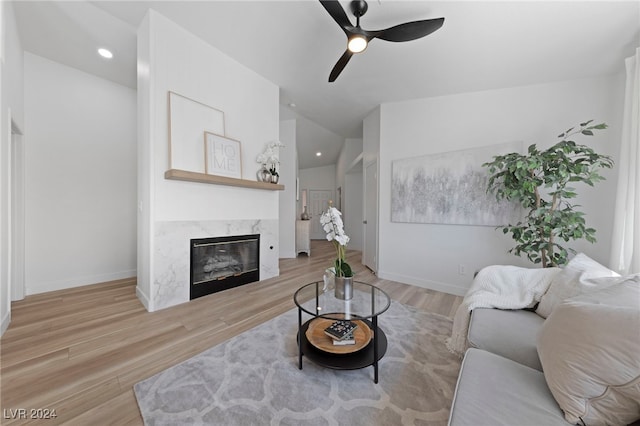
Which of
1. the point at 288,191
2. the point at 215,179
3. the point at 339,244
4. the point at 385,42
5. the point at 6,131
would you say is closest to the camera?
the point at 339,244

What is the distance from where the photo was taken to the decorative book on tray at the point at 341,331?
1.48m

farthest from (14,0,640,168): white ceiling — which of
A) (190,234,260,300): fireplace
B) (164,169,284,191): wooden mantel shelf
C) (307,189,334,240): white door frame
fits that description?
(307,189,334,240): white door frame

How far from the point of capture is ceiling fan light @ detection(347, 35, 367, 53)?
1783 mm

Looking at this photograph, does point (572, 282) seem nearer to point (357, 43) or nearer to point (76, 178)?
point (357, 43)

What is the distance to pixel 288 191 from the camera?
5078mm

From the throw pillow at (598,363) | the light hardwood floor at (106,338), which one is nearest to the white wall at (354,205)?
the light hardwood floor at (106,338)

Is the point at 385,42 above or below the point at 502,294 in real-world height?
above

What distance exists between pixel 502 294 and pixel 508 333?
413 millimetres

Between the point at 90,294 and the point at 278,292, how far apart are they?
2.19 meters

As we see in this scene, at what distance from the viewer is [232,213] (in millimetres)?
2912

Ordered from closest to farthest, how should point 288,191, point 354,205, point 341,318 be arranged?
point 341,318
point 288,191
point 354,205

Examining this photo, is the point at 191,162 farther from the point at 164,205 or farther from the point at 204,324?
the point at 204,324

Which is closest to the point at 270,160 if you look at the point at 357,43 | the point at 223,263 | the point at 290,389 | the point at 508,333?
the point at 223,263

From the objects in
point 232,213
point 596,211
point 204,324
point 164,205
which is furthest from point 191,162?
point 596,211
